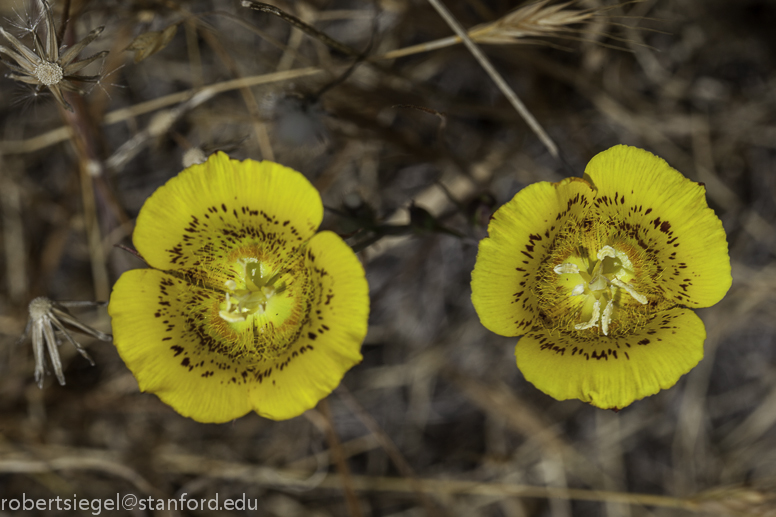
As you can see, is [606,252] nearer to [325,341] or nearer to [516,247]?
[516,247]

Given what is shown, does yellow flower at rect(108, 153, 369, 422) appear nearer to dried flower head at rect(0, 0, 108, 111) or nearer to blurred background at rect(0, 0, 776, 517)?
dried flower head at rect(0, 0, 108, 111)

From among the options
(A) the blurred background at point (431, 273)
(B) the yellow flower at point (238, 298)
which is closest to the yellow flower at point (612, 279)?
(B) the yellow flower at point (238, 298)

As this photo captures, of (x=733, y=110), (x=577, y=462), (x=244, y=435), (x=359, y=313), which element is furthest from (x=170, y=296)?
(x=733, y=110)

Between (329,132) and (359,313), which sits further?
(329,132)

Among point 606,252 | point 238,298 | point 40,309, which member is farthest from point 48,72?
point 606,252

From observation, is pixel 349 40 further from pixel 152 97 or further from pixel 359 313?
pixel 359 313

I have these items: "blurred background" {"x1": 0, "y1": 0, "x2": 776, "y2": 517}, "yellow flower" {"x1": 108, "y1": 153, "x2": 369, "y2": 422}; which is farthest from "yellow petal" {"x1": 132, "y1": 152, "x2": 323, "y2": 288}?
"blurred background" {"x1": 0, "y1": 0, "x2": 776, "y2": 517}
